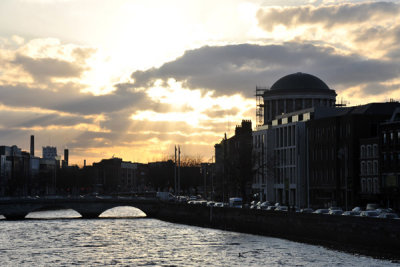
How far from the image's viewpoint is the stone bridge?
164750 millimetres

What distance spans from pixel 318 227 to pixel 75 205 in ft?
294

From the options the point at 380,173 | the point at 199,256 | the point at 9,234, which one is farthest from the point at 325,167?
the point at 199,256

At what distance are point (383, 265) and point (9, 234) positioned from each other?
206 ft

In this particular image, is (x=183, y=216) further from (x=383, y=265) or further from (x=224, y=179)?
(x=383, y=265)

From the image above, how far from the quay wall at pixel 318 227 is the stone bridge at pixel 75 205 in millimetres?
35239

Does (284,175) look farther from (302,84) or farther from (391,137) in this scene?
(391,137)

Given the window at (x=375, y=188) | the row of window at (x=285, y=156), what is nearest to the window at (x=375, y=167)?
the window at (x=375, y=188)

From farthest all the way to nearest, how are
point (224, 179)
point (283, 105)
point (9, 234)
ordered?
point (283, 105) < point (224, 179) < point (9, 234)

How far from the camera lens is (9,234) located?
378 ft

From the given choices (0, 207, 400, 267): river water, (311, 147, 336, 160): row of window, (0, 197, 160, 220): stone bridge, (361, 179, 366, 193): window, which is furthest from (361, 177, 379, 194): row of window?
(0, 197, 160, 220): stone bridge

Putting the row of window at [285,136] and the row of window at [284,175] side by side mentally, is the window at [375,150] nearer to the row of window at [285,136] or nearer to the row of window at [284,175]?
the row of window at [284,175]

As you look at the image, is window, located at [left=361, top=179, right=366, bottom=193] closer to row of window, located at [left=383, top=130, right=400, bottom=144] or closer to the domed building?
row of window, located at [left=383, top=130, right=400, bottom=144]

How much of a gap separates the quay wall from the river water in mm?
1650

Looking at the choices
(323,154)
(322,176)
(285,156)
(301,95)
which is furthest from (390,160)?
(301,95)
